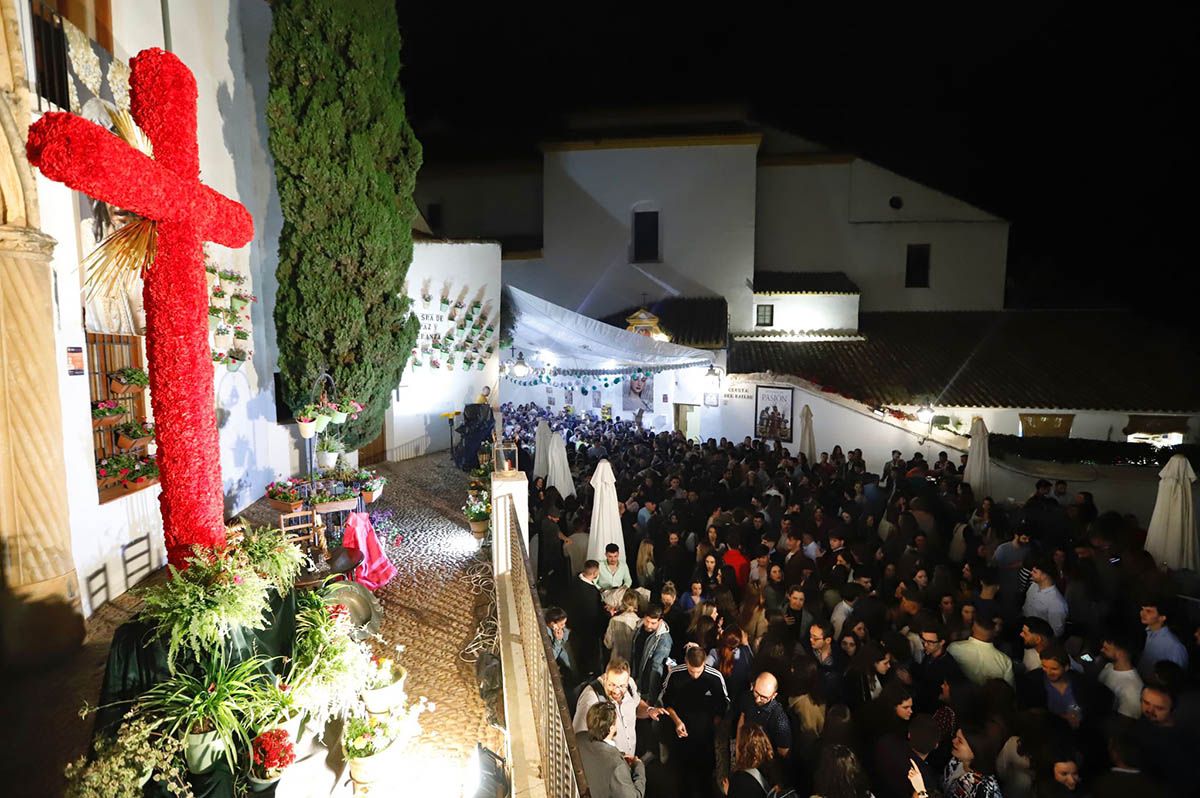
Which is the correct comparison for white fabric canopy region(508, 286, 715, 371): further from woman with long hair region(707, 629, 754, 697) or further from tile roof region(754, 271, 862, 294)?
woman with long hair region(707, 629, 754, 697)

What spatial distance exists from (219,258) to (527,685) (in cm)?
926

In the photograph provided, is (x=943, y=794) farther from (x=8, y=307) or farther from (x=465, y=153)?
(x=465, y=153)

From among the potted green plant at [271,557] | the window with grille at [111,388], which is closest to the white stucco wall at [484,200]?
the window with grille at [111,388]

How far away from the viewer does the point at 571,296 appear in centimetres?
2277

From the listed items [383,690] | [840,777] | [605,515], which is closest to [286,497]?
[605,515]

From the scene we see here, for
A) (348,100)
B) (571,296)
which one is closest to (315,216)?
(348,100)

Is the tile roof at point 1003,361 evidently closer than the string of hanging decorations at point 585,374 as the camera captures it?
No

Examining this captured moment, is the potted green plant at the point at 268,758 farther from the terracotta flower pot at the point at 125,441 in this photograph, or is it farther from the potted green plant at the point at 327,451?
the potted green plant at the point at 327,451

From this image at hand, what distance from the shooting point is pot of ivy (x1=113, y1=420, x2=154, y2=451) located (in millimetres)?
7520

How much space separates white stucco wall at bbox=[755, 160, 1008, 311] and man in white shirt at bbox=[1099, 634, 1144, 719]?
66.3ft

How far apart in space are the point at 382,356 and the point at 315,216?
305cm

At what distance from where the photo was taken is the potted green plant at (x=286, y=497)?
879 centimetres

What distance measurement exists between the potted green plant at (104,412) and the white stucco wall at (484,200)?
18.5 meters

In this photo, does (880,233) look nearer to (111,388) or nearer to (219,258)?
(219,258)
